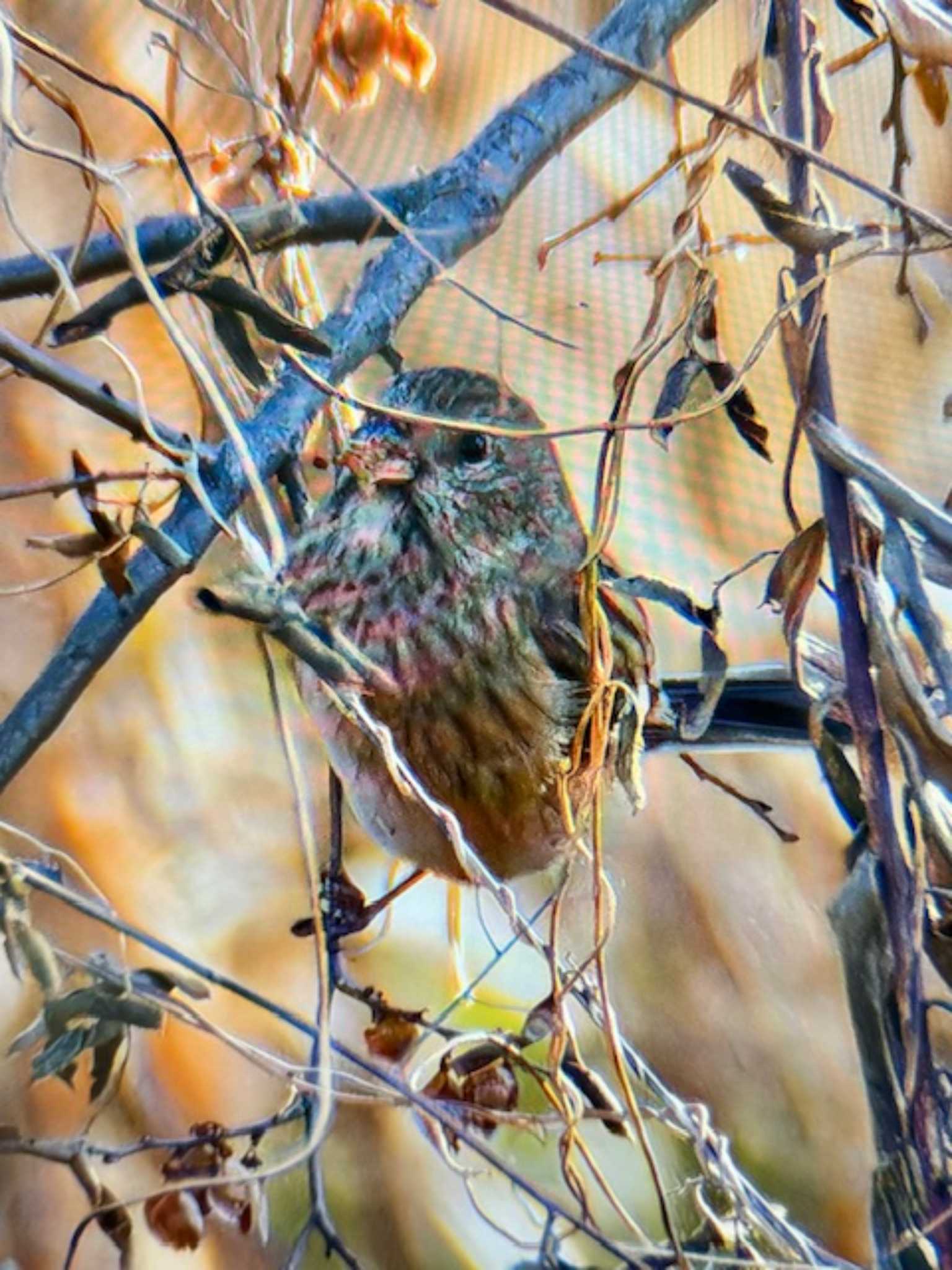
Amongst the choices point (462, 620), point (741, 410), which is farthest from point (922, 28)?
point (462, 620)

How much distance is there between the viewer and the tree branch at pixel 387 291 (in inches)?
28.0

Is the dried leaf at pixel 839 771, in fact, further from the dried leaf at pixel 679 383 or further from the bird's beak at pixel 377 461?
the bird's beak at pixel 377 461

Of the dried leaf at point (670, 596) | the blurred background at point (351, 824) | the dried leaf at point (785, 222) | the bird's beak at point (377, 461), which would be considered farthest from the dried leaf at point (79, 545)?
the dried leaf at point (785, 222)

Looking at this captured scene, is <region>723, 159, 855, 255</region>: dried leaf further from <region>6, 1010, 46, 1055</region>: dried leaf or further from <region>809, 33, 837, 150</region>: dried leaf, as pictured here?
<region>6, 1010, 46, 1055</region>: dried leaf

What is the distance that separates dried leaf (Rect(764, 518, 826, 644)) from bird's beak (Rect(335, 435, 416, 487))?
0.27m

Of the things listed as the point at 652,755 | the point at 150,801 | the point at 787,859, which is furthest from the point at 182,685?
the point at 787,859

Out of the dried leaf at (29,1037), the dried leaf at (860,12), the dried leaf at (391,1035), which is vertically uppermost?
the dried leaf at (860,12)

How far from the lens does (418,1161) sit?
82 cm

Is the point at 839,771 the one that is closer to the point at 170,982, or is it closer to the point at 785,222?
the point at 785,222

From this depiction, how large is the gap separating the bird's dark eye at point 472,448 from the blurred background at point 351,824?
0.25ft

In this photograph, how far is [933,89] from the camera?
808mm

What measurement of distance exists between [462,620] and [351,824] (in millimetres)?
167

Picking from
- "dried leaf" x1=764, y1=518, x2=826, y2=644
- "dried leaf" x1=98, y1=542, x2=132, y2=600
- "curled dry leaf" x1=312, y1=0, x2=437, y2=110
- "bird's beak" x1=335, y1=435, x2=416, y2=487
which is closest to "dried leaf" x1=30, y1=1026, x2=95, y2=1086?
"dried leaf" x1=98, y1=542, x2=132, y2=600

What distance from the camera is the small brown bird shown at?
0.82 m
